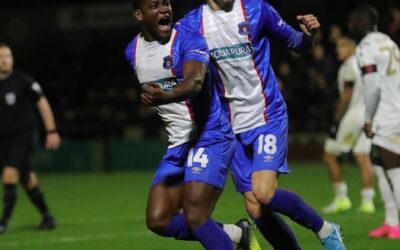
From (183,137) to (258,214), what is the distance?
0.87 meters

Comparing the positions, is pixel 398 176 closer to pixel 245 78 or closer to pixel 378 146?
pixel 378 146

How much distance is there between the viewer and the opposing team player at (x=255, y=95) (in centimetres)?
652

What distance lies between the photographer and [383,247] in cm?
809

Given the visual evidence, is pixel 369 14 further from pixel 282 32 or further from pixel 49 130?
pixel 49 130

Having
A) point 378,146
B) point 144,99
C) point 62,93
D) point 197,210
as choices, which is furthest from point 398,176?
point 62,93

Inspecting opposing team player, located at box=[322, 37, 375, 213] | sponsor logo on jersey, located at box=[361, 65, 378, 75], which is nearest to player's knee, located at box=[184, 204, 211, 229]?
sponsor logo on jersey, located at box=[361, 65, 378, 75]

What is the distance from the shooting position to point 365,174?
1141cm

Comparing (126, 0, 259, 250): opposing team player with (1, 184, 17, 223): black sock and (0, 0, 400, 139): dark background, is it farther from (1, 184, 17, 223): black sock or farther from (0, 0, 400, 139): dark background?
(0, 0, 400, 139): dark background

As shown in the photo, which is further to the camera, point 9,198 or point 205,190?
point 9,198

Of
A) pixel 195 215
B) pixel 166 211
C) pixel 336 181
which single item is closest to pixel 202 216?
pixel 195 215

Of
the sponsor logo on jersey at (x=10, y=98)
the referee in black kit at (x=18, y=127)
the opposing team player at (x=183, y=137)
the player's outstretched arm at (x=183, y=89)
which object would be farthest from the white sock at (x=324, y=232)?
the sponsor logo on jersey at (x=10, y=98)

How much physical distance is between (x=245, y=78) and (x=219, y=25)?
16.2 inches

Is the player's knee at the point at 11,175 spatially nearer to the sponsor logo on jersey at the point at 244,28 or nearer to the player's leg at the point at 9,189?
the player's leg at the point at 9,189

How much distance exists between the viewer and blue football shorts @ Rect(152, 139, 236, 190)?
6016mm
